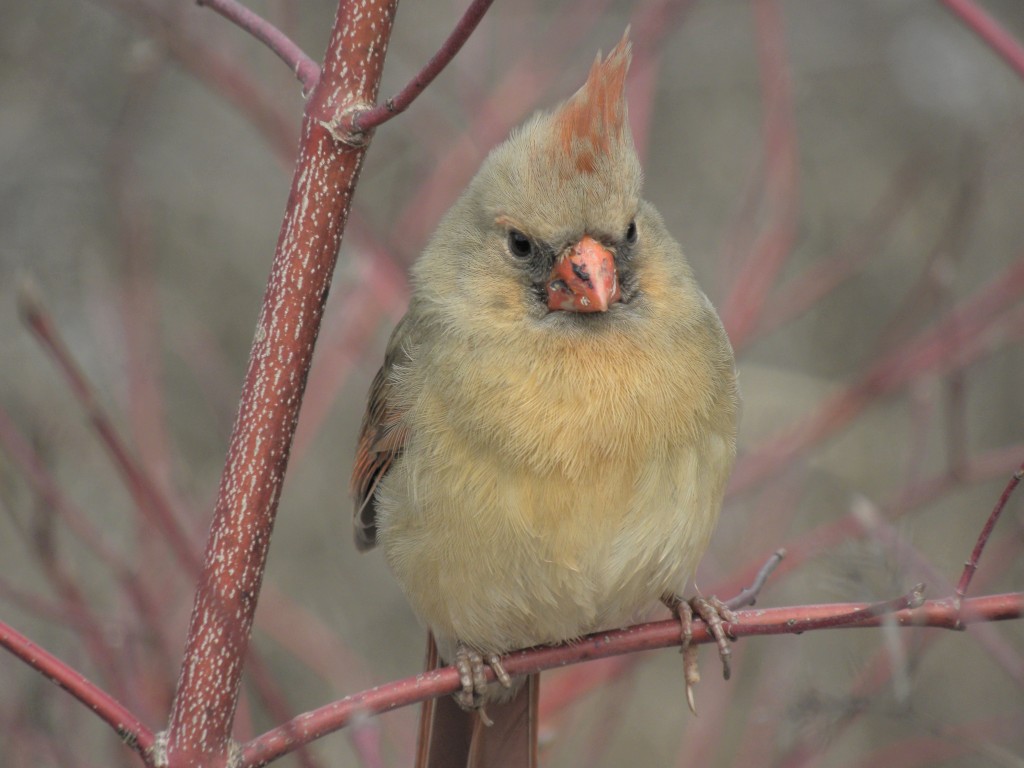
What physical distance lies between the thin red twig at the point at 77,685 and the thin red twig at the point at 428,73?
0.94 m

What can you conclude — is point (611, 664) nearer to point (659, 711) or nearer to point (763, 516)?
point (763, 516)

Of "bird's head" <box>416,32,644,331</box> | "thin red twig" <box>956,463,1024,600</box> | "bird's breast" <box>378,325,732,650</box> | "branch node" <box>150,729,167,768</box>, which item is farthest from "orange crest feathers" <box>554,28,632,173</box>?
"branch node" <box>150,729,167,768</box>

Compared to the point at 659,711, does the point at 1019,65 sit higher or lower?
higher

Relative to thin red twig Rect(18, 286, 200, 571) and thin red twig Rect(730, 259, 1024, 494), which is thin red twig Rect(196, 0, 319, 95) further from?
thin red twig Rect(730, 259, 1024, 494)

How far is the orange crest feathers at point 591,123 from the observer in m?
2.82

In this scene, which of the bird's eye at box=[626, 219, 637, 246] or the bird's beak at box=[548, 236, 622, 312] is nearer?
the bird's beak at box=[548, 236, 622, 312]

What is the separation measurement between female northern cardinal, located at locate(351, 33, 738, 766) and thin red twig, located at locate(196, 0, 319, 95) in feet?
2.35

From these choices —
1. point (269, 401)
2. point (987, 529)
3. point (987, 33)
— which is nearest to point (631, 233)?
point (987, 33)

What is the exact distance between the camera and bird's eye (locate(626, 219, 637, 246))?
9.82ft

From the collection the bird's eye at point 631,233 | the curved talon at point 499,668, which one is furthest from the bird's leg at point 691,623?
the bird's eye at point 631,233

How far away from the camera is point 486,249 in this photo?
3061 millimetres

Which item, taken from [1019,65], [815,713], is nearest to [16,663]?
[815,713]

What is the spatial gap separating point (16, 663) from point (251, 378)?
272cm

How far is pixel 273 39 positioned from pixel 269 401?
2.02 ft
